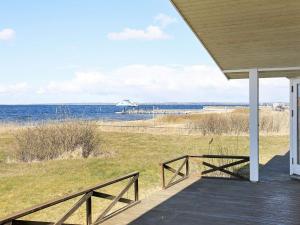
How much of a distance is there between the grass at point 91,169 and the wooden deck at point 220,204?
5.81 feet

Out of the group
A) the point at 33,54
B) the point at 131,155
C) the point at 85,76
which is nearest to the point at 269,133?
the point at 131,155

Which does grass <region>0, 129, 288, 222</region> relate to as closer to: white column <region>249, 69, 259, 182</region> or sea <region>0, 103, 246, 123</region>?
sea <region>0, 103, 246, 123</region>

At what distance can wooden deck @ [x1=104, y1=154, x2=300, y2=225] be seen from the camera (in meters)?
6.16

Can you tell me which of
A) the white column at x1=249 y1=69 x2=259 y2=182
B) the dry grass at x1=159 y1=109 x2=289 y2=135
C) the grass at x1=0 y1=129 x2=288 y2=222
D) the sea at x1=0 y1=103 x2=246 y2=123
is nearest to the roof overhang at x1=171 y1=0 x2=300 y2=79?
the white column at x1=249 y1=69 x2=259 y2=182

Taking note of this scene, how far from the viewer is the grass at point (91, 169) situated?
9.92 m

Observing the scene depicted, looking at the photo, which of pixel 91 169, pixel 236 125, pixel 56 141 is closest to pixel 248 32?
pixel 91 169

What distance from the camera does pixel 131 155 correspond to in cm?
1645

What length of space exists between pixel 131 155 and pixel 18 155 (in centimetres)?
450

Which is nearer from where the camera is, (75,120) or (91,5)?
(91,5)

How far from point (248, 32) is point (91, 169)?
7.72 meters

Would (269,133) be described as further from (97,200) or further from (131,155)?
(97,200)

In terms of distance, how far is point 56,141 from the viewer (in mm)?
16156

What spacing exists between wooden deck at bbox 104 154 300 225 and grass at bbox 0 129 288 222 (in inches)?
69.7

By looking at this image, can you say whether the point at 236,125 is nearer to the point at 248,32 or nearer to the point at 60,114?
the point at 60,114
